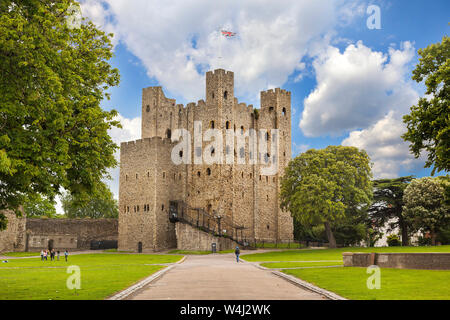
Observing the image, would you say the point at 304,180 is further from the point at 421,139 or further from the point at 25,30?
the point at 25,30

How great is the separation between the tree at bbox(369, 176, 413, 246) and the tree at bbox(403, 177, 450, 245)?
6801mm

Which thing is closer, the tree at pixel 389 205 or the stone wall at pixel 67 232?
the tree at pixel 389 205

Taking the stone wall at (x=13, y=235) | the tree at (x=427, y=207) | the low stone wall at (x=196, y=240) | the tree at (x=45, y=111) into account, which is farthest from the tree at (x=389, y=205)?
the tree at (x=45, y=111)

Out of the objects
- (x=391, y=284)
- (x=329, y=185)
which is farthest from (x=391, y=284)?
(x=329, y=185)

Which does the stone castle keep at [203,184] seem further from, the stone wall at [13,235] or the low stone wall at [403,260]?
the low stone wall at [403,260]

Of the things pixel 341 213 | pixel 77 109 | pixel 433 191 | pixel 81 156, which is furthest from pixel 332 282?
pixel 433 191

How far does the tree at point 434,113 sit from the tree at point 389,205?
40945 mm

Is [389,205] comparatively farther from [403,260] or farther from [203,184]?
[403,260]

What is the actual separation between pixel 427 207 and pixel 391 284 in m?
40.2

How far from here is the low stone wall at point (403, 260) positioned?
2123cm

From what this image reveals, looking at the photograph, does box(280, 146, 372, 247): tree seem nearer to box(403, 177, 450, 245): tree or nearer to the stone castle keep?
box(403, 177, 450, 245): tree

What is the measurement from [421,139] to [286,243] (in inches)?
1780

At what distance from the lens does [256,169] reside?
66.4m

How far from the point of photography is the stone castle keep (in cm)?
6159
